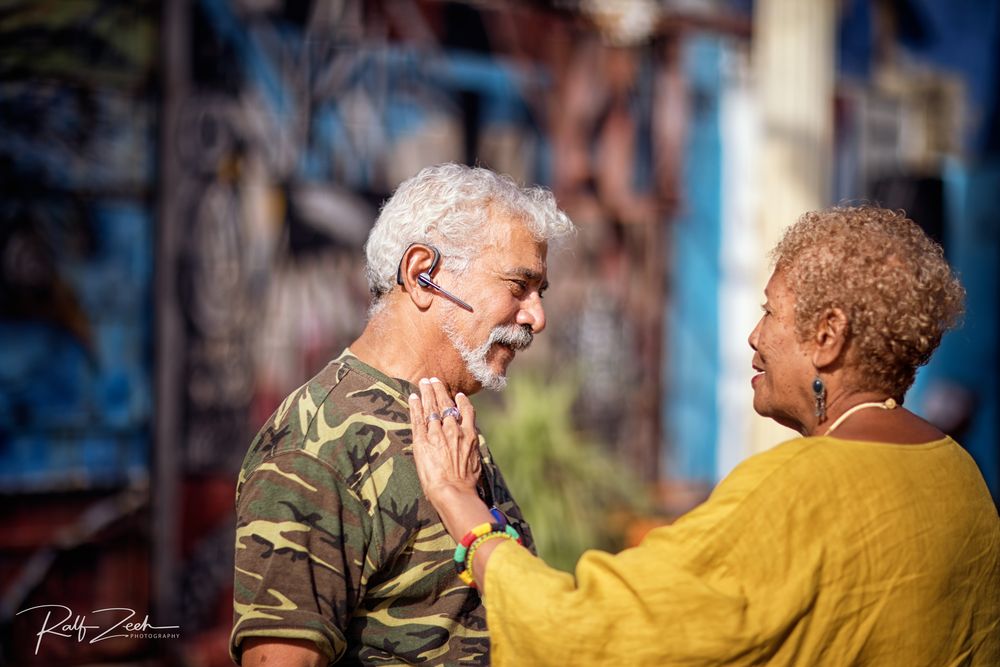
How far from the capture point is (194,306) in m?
5.20

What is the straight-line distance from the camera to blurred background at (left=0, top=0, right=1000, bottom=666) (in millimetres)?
4879

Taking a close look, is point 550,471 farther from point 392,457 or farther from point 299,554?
point 299,554

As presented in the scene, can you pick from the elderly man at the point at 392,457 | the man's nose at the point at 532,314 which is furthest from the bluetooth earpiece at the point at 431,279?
the man's nose at the point at 532,314

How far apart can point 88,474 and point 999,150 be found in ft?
24.2

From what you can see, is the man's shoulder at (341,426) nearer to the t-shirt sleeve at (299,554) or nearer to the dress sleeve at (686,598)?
the t-shirt sleeve at (299,554)

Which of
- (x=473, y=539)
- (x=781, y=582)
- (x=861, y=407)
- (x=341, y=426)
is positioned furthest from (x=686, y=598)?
(x=341, y=426)

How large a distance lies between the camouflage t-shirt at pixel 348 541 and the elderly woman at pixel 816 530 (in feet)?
0.28

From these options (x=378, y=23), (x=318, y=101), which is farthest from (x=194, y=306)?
(x=378, y=23)

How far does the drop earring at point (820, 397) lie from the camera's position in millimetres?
2090

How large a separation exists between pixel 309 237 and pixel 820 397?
3.83m

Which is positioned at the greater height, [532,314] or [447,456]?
[532,314]

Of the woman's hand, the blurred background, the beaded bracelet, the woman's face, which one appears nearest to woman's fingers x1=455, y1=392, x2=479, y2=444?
the woman's hand

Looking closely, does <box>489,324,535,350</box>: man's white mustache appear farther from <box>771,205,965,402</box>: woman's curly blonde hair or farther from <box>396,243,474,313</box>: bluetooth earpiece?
<box>771,205,965,402</box>: woman's curly blonde hair

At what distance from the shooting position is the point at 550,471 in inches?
231
